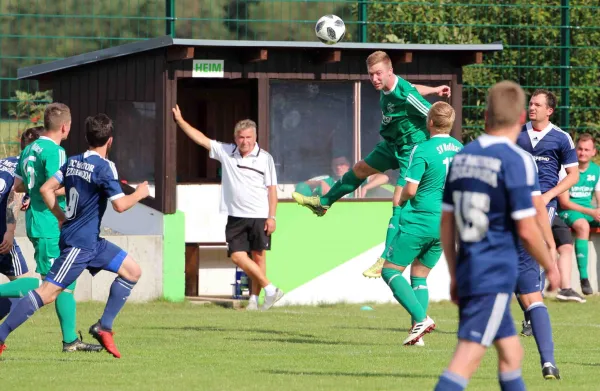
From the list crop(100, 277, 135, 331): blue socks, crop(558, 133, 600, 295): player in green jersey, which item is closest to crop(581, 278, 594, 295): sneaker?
crop(558, 133, 600, 295): player in green jersey

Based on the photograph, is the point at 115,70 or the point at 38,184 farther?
the point at 115,70

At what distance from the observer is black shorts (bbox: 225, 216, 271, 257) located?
15.3 m

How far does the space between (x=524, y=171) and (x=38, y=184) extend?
598 centimetres

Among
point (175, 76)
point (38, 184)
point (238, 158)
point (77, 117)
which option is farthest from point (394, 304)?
point (38, 184)

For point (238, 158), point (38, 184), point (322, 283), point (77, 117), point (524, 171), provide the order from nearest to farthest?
1. point (524, 171)
2. point (38, 184)
3. point (238, 158)
4. point (322, 283)
5. point (77, 117)

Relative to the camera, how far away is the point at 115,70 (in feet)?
57.2

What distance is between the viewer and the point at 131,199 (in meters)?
9.49

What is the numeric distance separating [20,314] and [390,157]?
4.23 meters

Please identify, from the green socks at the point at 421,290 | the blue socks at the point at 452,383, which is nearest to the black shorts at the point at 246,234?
the green socks at the point at 421,290

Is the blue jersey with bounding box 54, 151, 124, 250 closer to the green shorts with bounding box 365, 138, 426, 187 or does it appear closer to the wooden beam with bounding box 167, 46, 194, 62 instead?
the green shorts with bounding box 365, 138, 426, 187

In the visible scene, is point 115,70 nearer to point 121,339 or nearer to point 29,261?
point 29,261

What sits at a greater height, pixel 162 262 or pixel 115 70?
pixel 115 70

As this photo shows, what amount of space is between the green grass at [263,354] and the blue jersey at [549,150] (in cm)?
153

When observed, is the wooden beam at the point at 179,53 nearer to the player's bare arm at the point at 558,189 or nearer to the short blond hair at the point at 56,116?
the short blond hair at the point at 56,116
